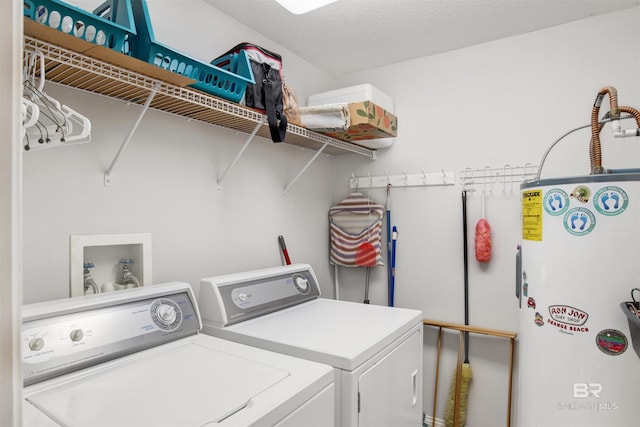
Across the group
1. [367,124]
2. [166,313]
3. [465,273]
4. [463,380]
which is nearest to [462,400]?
[463,380]

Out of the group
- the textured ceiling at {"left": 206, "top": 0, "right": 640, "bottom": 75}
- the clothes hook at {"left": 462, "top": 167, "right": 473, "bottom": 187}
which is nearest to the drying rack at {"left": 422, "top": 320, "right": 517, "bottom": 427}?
the clothes hook at {"left": 462, "top": 167, "right": 473, "bottom": 187}

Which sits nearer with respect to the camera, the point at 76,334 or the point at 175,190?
the point at 76,334

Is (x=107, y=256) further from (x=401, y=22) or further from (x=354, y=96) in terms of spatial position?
(x=401, y=22)

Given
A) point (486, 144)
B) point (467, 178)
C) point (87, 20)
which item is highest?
point (87, 20)

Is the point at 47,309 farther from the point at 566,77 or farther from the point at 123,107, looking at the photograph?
the point at 566,77

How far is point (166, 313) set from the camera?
149cm

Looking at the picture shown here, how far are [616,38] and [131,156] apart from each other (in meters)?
2.69

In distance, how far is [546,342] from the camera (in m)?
1.54

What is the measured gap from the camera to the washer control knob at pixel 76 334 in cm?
121

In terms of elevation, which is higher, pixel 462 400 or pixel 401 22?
pixel 401 22

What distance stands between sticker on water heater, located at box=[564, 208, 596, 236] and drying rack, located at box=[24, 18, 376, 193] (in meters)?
1.40

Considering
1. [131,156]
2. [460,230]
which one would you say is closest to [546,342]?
[460,230]

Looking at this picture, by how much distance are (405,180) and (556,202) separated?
134 centimetres

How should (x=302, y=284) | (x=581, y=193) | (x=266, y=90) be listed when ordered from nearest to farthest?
(x=581, y=193)
(x=266, y=90)
(x=302, y=284)
